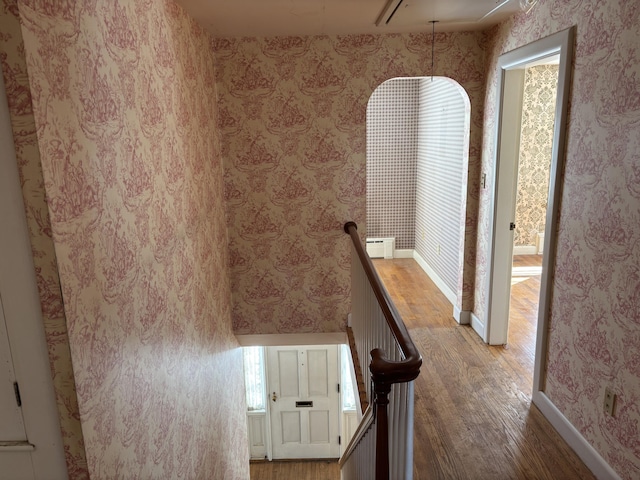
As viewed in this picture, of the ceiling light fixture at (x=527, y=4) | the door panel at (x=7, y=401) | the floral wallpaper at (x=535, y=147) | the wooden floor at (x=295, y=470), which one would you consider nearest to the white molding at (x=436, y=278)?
the floral wallpaper at (x=535, y=147)

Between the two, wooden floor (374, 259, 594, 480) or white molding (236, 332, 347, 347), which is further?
white molding (236, 332, 347, 347)

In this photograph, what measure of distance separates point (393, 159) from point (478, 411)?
384cm

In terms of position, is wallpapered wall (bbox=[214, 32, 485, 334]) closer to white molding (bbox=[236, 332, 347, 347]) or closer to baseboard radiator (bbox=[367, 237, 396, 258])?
white molding (bbox=[236, 332, 347, 347])

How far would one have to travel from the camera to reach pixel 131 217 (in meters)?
1.84

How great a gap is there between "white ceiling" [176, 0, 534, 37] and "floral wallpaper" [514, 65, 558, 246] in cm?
269

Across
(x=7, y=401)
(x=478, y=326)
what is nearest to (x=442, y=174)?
(x=478, y=326)

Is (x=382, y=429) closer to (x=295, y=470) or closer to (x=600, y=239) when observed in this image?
(x=600, y=239)

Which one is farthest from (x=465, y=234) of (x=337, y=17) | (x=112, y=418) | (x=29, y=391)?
(x=29, y=391)

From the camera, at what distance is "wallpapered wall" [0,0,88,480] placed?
1167 millimetres

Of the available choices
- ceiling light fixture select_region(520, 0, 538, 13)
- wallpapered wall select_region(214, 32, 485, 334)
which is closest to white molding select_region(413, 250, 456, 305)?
wallpapered wall select_region(214, 32, 485, 334)

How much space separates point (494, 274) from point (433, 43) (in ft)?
6.16

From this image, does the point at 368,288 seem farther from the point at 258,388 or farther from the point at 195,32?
the point at 258,388

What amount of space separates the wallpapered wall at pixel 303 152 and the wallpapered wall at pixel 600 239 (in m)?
1.24

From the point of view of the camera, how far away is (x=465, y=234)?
391cm
